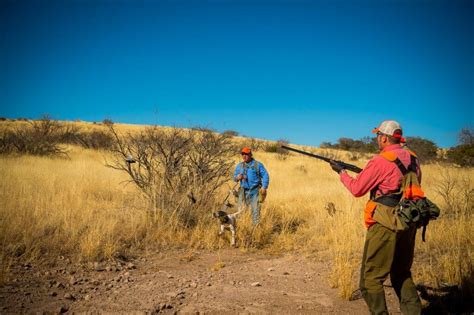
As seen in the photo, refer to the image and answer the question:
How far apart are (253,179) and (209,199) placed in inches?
45.9

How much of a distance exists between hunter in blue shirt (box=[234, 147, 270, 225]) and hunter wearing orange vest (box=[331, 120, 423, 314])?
14.3 ft

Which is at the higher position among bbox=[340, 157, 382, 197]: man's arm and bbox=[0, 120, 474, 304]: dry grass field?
bbox=[340, 157, 382, 197]: man's arm

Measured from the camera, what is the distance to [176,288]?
415 centimetres

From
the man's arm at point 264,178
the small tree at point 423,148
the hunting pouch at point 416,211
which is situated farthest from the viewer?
the small tree at point 423,148

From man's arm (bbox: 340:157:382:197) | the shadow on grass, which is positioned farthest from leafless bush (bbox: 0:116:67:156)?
the shadow on grass

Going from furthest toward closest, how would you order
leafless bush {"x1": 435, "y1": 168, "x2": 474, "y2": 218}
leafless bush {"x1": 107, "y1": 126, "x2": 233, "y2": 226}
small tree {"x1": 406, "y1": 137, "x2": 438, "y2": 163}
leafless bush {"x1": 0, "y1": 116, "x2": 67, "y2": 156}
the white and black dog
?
small tree {"x1": 406, "y1": 137, "x2": 438, "y2": 163}, leafless bush {"x1": 0, "y1": 116, "x2": 67, "y2": 156}, leafless bush {"x1": 107, "y1": 126, "x2": 233, "y2": 226}, leafless bush {"x1": 435, "y1": 168, "x2": 474, "y2": 218}, the white and black dog

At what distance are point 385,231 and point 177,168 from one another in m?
5.49

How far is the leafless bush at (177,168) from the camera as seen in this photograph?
709 cm

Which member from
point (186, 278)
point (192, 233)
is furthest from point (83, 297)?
point (192, 233)

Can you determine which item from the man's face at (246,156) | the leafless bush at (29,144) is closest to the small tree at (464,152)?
the man's face at (246,156)

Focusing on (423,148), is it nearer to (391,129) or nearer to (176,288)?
(391,129)

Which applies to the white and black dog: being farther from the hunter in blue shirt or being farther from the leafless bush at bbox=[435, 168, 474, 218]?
the leafless bush at bbox=[435, 168, 474, 218]

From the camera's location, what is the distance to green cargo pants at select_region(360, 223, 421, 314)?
2922 mm

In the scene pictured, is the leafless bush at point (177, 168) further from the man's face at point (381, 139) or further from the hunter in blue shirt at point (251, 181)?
the man's face at point (381, 139)
